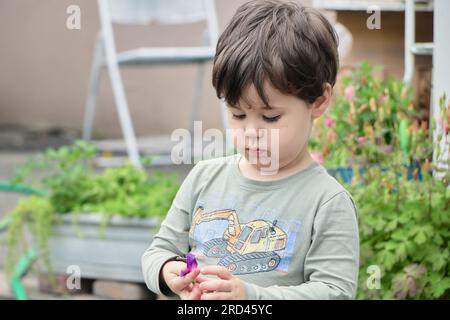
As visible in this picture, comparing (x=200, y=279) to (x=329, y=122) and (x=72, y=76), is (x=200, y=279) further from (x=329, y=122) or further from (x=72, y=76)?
(x=72, y=76)

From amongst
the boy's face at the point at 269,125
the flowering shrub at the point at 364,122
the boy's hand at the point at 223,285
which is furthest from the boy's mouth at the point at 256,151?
the flowering shrub at the point at 364,122

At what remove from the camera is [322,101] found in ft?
5.29

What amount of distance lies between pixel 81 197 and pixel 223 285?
2.08 m

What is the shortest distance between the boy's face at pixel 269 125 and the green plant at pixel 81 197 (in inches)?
65.4

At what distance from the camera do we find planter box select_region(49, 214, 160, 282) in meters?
3.19

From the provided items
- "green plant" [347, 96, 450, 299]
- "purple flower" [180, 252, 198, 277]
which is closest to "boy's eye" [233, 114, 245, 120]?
"purple flower" [180, 252, 198, 277]

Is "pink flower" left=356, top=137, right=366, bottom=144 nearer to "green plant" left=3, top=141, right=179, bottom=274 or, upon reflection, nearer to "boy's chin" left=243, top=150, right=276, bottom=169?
"green plant" left=3, top=141, right=179, bottom=274

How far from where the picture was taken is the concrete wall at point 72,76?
621 cm

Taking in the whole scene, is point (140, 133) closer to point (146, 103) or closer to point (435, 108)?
point (146, 103)

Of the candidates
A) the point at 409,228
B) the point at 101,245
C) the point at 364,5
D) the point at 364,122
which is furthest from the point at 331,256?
the point at 364,5

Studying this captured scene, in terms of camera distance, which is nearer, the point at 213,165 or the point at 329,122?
the point at 213,165

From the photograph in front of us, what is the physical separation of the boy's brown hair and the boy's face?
15 millimetres

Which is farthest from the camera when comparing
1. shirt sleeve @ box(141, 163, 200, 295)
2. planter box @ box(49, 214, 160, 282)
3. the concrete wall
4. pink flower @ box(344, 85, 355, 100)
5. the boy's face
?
the concrete wall
